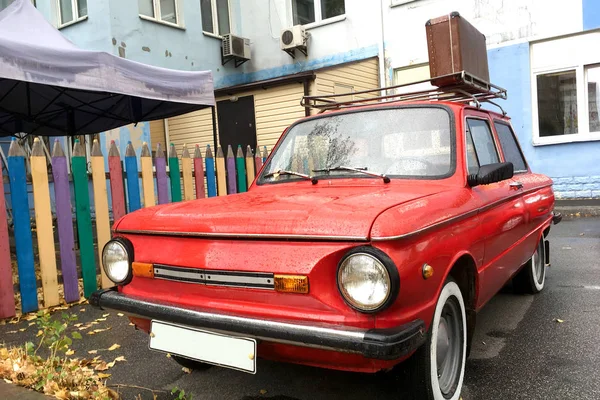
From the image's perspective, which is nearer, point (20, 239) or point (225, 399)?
point (225, 399)

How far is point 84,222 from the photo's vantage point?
468 centimetres

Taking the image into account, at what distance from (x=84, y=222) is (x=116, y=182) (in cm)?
50

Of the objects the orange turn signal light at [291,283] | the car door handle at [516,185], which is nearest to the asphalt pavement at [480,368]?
the orange turn signal light at [291,283]

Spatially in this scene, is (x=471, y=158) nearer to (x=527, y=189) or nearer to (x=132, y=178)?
(x=527, y=189)

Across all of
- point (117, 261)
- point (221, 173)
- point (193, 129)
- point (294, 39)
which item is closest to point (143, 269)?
point (117, 261)

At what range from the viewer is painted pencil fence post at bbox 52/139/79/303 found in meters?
4.39

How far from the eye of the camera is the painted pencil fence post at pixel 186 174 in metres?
5.50

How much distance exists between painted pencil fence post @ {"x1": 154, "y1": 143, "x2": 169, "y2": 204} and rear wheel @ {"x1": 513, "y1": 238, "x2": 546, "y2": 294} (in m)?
3.71

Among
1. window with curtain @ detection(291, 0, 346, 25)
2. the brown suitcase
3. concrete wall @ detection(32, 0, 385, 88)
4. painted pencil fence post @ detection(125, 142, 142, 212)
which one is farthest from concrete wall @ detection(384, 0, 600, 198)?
painted pencil fence post @ detection(125, 142, 142, 212)

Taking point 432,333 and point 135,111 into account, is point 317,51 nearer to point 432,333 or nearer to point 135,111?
point 135,111

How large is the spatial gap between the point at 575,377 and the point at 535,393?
1.13 ft

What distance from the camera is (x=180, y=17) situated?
12258mm

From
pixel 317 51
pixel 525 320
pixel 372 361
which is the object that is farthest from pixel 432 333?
pixel 317 51

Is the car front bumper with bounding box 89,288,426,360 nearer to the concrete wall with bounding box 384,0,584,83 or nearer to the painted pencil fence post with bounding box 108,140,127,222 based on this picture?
the painted pencil fence post with bounding box 108,140,127,222
